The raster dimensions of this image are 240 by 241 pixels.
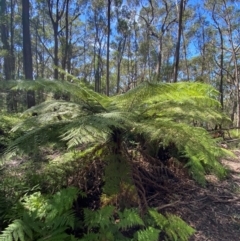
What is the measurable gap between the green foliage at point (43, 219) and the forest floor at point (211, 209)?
1013mm

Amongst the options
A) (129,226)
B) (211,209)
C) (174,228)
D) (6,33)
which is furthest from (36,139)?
(6,33)

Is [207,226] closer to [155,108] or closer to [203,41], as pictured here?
[155,108]

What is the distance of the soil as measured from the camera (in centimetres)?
202

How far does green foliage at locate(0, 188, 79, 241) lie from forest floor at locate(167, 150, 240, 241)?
3.32 feet

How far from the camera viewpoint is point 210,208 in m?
2.36

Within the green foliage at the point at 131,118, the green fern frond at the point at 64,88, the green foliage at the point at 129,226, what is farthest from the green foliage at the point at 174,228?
the green fern frond at the point at 64,88

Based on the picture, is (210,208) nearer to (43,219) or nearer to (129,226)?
(129,226)

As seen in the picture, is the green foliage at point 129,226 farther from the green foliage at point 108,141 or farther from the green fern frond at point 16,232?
the green fern frond at point 16,232

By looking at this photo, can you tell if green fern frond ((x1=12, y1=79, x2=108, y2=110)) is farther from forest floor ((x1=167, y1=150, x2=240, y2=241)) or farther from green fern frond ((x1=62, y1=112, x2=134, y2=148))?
forest floor ((x1=167, y1=150, x2=240, y2=241))

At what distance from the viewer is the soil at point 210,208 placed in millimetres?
2021

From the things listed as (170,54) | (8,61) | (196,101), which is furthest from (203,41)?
(196,101)

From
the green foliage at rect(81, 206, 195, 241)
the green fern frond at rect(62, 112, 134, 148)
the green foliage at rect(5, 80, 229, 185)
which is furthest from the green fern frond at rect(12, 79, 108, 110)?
the green foliage at rect(81, 206, 195, 241)

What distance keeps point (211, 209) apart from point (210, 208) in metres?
0.02

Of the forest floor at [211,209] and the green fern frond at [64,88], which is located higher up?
the green fern frond at [64,88]
